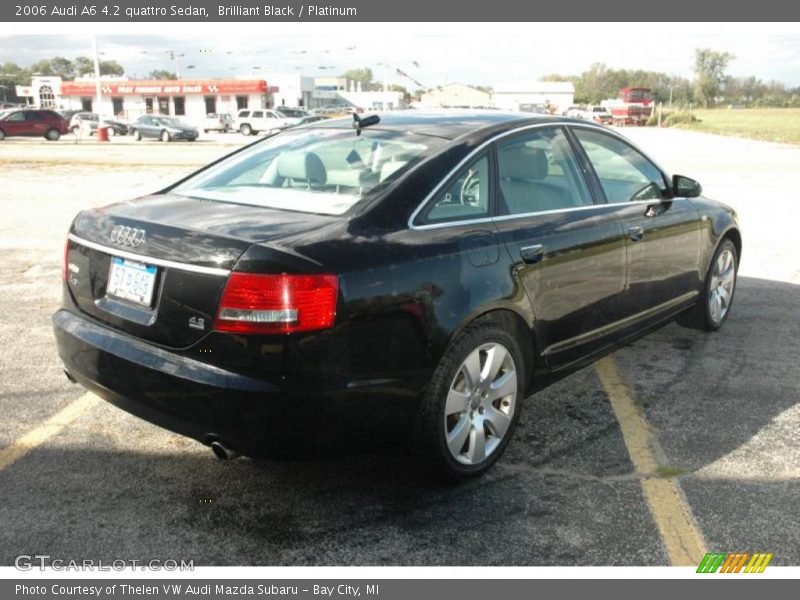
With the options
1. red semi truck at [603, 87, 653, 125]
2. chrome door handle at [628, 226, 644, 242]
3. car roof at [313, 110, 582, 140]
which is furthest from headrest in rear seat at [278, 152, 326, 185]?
red semi truck at [603, 87, 653, 125]

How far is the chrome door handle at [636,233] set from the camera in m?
4.42

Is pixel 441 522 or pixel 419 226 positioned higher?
pixel 419 226

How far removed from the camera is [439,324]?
316 cm

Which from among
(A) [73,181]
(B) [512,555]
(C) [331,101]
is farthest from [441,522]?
(C) [331,101]

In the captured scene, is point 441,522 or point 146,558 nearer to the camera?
point 146,558

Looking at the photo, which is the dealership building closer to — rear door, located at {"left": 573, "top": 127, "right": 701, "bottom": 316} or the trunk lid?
rear door, located at {"left": 573, "top": 127, "right": 701, "bottom": 316}

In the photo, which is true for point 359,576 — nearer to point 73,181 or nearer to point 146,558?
point 146,558

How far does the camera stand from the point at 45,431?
3924mm

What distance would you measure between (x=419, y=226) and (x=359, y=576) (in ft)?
4.61

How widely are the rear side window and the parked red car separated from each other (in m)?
40.8

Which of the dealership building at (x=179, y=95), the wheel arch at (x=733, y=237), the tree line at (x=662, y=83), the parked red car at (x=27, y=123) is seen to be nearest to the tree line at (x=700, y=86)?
the tree line at (x=662, y=83)

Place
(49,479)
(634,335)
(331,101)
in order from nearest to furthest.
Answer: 1. (49,479)
2. (634,335)
3. (331,101)

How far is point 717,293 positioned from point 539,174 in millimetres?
2473

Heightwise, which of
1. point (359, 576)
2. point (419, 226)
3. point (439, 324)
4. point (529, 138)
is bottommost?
point (359, 576)
